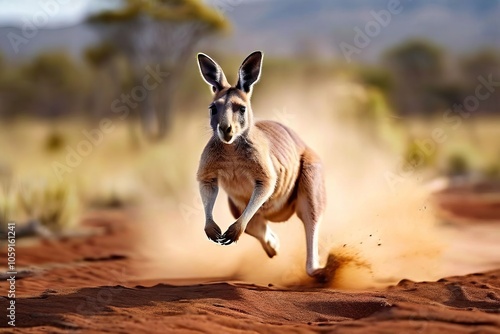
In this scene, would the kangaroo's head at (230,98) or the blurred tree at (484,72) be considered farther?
the blurred tree at (484,72)

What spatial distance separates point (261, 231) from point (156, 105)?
80.3 feet

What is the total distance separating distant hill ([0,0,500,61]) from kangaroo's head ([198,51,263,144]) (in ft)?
188

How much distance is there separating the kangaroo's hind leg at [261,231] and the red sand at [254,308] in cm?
67

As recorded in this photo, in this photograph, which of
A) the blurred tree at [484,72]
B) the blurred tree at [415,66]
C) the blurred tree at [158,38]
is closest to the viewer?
the blurred tree at [158,38]

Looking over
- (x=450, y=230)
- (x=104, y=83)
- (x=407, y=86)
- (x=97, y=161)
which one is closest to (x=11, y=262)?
(x=450, y=230)

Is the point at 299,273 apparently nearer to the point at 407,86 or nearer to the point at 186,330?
the point at 186,330

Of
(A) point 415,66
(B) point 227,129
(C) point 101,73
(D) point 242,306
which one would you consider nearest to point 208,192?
(B) point 227,129

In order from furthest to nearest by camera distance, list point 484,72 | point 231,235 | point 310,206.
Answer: point 484,72
point 310,206
point 231,235

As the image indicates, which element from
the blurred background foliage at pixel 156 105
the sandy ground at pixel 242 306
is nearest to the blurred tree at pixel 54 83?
the blurred background foliage at pixel 156 105

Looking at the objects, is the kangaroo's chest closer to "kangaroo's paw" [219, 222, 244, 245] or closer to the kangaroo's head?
the kangaroo's head

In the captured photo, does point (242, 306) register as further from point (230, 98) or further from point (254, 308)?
point (230, 98)

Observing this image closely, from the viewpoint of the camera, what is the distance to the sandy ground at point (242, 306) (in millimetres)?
5453

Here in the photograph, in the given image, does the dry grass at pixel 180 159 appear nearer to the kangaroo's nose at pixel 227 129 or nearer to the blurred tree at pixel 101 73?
the kangaroo's nose at pixel 227 129

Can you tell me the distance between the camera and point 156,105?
31688 millimetres
